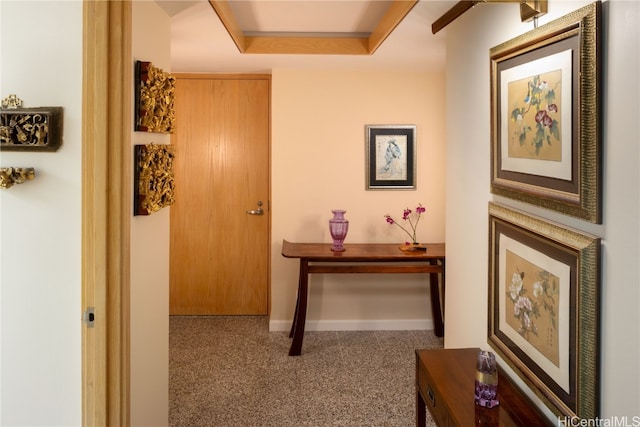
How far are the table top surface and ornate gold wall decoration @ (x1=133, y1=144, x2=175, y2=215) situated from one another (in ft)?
5.19

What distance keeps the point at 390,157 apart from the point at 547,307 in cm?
280

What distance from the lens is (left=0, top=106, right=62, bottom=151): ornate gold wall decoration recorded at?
1.62 m

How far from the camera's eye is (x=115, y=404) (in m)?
1.67

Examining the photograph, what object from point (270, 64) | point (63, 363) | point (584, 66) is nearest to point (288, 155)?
point (270, 64)

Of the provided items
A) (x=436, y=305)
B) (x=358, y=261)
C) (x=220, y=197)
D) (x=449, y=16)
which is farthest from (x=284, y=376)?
(x=449, y=16)

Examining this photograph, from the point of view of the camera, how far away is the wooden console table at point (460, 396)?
1.56 m

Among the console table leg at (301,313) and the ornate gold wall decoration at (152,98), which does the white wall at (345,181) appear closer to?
the console table leg at (301,313)

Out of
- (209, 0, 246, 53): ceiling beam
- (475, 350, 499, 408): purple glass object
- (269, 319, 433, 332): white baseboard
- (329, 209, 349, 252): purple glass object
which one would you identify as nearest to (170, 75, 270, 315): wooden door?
(269, 319, 433, 332): white baseboard

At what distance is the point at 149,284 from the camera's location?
2193mm

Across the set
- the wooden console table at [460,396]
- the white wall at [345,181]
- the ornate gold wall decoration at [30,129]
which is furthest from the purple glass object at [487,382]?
the white wall at [345,181]

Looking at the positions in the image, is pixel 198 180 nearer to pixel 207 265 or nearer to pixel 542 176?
pixel 207 265

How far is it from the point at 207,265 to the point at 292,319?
35.9 inches

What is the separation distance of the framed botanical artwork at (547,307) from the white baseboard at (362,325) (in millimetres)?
2315

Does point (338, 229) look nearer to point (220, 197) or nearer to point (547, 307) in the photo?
point (220, 197)
